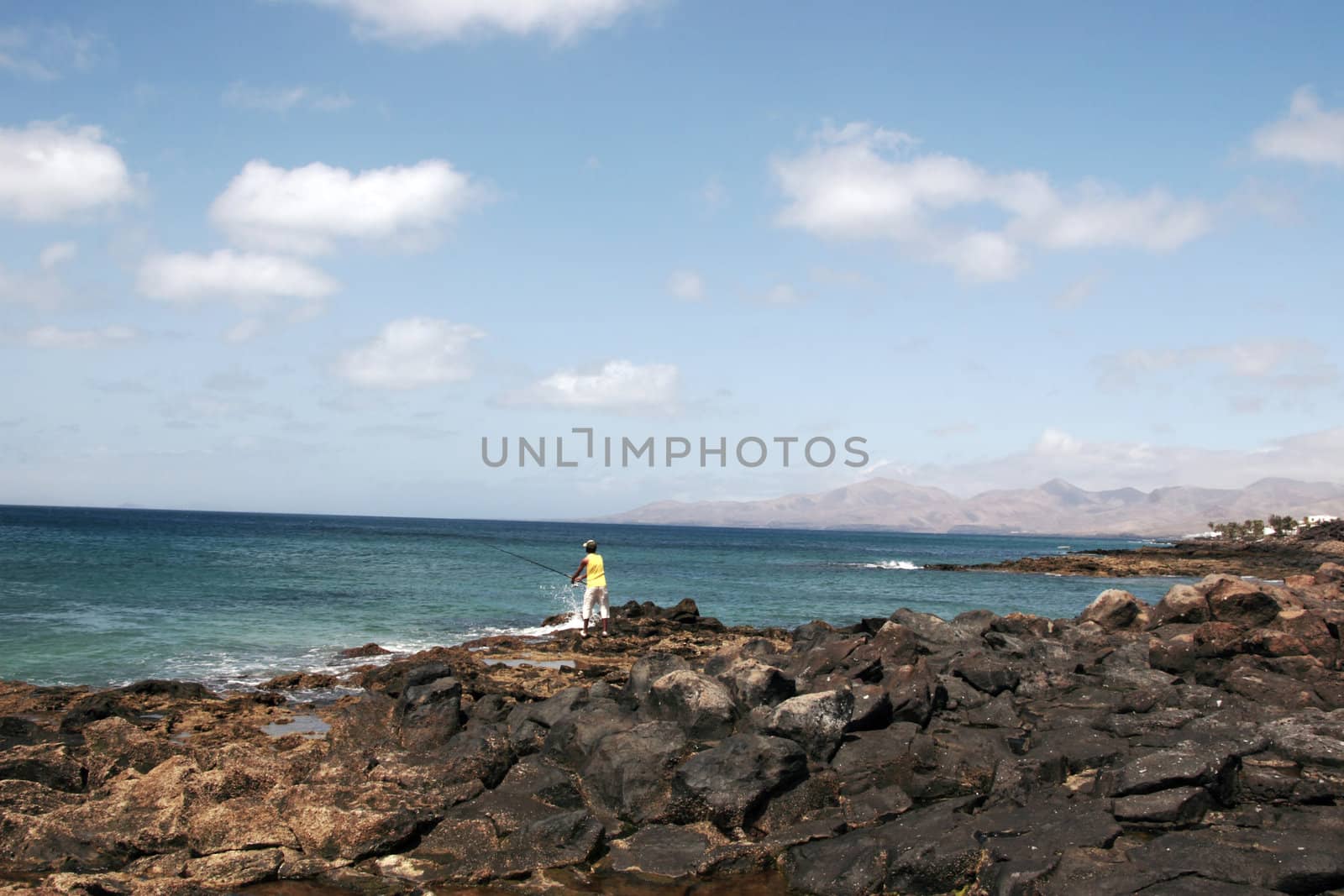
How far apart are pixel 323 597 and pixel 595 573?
1502 cm

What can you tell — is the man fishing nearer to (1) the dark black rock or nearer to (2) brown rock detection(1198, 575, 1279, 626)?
(1) the dark black rock

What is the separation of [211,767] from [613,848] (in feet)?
15.2

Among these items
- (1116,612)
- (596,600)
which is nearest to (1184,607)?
(1116,612)

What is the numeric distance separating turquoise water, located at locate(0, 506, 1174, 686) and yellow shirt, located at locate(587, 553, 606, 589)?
3981 mm

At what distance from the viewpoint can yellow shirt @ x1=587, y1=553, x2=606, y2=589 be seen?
841 inches

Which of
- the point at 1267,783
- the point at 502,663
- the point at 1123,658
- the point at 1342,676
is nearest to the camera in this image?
the point at 1267,783

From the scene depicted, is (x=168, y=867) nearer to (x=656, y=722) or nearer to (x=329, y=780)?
(x=329, y=780)

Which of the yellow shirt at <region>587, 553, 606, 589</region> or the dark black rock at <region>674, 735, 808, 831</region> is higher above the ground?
the yellow shirt at <region>587, 553, 606, 589</region>

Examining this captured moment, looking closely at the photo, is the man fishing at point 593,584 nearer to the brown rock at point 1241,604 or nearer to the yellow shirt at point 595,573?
the yellow shirt at point 595,573

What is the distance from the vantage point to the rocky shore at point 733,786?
25.2 feet

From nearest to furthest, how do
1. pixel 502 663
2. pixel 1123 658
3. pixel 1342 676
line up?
pixel 1342 676, pixel 1123 658, pixel 502 663

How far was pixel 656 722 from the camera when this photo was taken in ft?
33.5

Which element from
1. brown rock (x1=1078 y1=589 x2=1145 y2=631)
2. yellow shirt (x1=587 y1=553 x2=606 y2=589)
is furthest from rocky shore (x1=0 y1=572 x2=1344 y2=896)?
yellow shirt (x1=587 y1=553 x2=606 y2=589)

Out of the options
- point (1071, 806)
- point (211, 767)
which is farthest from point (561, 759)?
point (1071, 806)
